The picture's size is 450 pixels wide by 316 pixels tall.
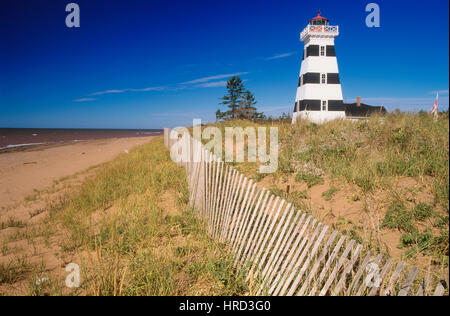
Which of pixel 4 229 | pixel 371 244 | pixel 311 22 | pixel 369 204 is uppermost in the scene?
pixel 311 22

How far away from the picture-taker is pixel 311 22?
22.3m

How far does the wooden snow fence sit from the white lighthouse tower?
1790 centimetres

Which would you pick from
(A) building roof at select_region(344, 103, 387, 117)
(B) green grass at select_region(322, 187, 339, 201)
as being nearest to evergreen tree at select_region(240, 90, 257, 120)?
(A) building roof at select_region(344, 103, 387, 117)

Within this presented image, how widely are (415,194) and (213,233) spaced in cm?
353

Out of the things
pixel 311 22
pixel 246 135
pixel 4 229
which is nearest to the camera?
pixel 4 229

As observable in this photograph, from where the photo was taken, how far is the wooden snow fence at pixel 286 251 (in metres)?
1.86

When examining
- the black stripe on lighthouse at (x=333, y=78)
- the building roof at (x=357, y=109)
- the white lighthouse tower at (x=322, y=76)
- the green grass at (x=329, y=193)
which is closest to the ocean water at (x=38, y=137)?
the green grass at (x=329, y=193)

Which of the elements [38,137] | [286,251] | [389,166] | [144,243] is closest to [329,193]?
[389,166]

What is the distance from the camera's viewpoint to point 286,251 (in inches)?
102

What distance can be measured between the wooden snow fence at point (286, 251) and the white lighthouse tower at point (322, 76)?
17904 mm

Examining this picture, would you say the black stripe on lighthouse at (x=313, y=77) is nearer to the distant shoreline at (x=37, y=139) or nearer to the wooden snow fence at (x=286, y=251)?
the wooden snow fence at (x=286, y=251)
